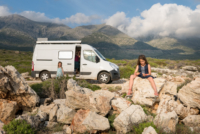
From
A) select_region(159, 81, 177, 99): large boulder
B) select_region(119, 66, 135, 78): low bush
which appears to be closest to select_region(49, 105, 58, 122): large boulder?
select_region(159, 81, 177, 99): large boulder

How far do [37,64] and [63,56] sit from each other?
193cm

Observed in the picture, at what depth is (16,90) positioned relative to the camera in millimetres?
4965

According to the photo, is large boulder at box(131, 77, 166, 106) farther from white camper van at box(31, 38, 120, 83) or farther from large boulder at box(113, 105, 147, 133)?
white camper van at box(31, 38, 120, 83)

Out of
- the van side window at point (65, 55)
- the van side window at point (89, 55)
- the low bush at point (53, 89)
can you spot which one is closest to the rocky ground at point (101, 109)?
the low bush at point (53, 89)

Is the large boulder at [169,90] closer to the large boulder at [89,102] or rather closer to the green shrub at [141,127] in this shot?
the green shrub at [141,127]

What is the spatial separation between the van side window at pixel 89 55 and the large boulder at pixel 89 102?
4.91m

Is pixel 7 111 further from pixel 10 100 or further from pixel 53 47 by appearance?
pixel 53 47

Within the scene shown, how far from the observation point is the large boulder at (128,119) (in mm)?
3924

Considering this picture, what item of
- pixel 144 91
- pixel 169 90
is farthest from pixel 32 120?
pixel 169 90

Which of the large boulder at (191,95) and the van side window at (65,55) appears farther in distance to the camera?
the van side window at (65,55)

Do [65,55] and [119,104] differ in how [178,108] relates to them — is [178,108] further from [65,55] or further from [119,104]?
[65,55]

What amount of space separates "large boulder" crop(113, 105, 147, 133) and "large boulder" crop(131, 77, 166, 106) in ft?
3.04

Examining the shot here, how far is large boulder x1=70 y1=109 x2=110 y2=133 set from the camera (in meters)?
3.89

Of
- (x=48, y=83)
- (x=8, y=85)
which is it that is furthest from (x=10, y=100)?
(x=48, y=83)
